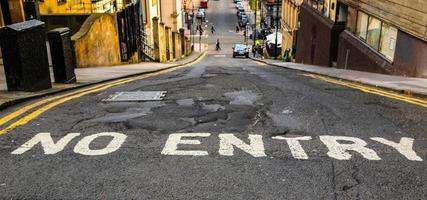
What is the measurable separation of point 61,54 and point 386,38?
35.9ft

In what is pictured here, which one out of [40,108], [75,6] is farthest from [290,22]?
[40,108]

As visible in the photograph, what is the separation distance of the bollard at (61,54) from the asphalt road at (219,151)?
89.7 inches

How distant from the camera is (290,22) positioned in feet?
134

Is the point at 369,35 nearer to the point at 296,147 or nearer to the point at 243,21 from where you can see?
the point at 296,147

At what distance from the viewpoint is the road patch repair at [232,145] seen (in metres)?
4.62

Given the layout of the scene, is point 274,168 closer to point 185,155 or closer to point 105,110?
point 185,155

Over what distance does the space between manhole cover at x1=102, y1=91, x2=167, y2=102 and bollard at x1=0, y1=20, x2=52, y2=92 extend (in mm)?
1509

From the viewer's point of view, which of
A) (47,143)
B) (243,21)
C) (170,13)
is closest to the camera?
(47,143)

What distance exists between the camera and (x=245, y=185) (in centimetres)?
386

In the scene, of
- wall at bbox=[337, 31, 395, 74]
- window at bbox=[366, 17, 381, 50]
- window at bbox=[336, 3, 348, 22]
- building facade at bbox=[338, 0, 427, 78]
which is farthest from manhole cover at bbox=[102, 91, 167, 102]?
window at bbox=[336, 3, 348, 22]

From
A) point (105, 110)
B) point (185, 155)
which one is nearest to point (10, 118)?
point (105, 110)

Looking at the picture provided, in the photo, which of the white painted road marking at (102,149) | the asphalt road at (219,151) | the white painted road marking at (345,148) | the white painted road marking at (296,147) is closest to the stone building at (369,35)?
the asphalt road at (219,151)

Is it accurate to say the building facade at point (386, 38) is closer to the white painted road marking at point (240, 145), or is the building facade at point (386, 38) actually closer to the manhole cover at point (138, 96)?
the manhole cover at point (138, 96)

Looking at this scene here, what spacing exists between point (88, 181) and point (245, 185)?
154 cm
